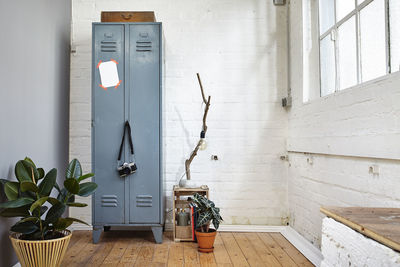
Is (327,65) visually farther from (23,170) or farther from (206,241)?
(23,170)

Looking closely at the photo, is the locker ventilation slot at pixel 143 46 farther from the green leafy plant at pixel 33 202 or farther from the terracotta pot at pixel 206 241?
the terracotta pot at pixel 206 241

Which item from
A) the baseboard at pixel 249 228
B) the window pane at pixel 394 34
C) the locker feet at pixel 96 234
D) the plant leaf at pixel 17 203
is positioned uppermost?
the window pane at pixel 394 34

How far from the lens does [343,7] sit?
2.16 meters

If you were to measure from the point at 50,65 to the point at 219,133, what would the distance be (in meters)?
1.75

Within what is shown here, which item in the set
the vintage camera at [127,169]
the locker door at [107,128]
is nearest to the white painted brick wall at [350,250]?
the vintage camera at [127,169]

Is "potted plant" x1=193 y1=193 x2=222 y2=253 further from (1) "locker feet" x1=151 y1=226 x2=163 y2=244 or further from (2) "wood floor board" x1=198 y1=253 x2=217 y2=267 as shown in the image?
(1) "locker feet" x1=151 y1=226 x2=163 y2=244

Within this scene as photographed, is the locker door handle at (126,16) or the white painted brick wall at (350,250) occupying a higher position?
the locker door handle at (126,16)

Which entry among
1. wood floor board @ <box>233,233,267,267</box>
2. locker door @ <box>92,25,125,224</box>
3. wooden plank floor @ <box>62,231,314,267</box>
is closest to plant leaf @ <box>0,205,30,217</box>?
wooden plank floor @ <box>62,231,314,267</box>

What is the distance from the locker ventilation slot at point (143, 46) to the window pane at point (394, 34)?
1864 millimetres

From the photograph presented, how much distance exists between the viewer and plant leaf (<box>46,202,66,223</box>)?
1.93 m

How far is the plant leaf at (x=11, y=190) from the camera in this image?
1807mm

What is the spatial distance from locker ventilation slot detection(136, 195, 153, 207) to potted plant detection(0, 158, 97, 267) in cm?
70

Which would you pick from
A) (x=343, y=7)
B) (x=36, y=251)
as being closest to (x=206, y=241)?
(x=36, y=251)

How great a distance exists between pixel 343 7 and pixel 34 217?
2.57m
